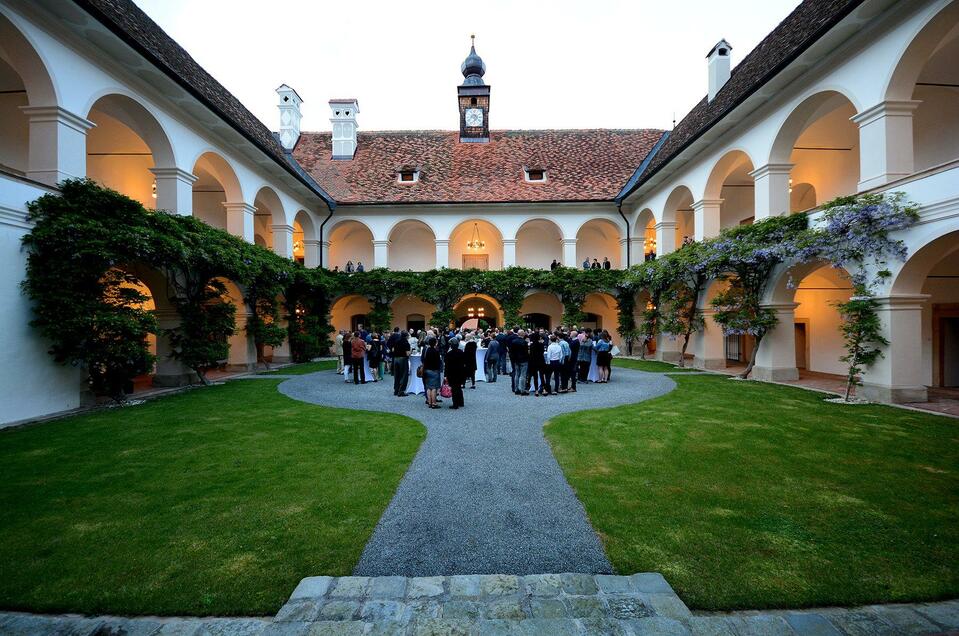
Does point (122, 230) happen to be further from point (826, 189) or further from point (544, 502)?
point (826, 189)

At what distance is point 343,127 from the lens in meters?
25.6

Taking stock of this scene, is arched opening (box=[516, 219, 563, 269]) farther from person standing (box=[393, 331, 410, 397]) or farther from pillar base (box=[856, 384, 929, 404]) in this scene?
pillar base (box=[856, 384, 929, 404])

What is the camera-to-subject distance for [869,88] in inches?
372

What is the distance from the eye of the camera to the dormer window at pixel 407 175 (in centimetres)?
2373

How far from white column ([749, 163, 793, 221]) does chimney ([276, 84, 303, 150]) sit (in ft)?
83.2

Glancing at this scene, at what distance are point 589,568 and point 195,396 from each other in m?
11.2

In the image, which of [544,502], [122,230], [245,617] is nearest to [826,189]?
[544,502]

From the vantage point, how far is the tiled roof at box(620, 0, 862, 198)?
9.86 metres

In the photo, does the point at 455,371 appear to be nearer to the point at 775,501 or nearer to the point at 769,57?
the point at 775,501

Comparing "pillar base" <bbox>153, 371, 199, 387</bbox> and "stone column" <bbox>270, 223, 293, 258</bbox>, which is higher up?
"stone column" <bbox>270, 223, 293, 258</bbox>

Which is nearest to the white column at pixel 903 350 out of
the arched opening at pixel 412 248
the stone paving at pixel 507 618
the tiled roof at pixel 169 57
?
the stone paving at pixel 507 618

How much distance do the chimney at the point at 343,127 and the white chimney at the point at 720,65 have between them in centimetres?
1954

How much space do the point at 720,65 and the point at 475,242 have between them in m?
13.9

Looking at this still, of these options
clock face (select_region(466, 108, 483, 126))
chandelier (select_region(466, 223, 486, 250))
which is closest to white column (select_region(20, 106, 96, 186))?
→ chandelier (select_region(466, 223, 486, 250))
